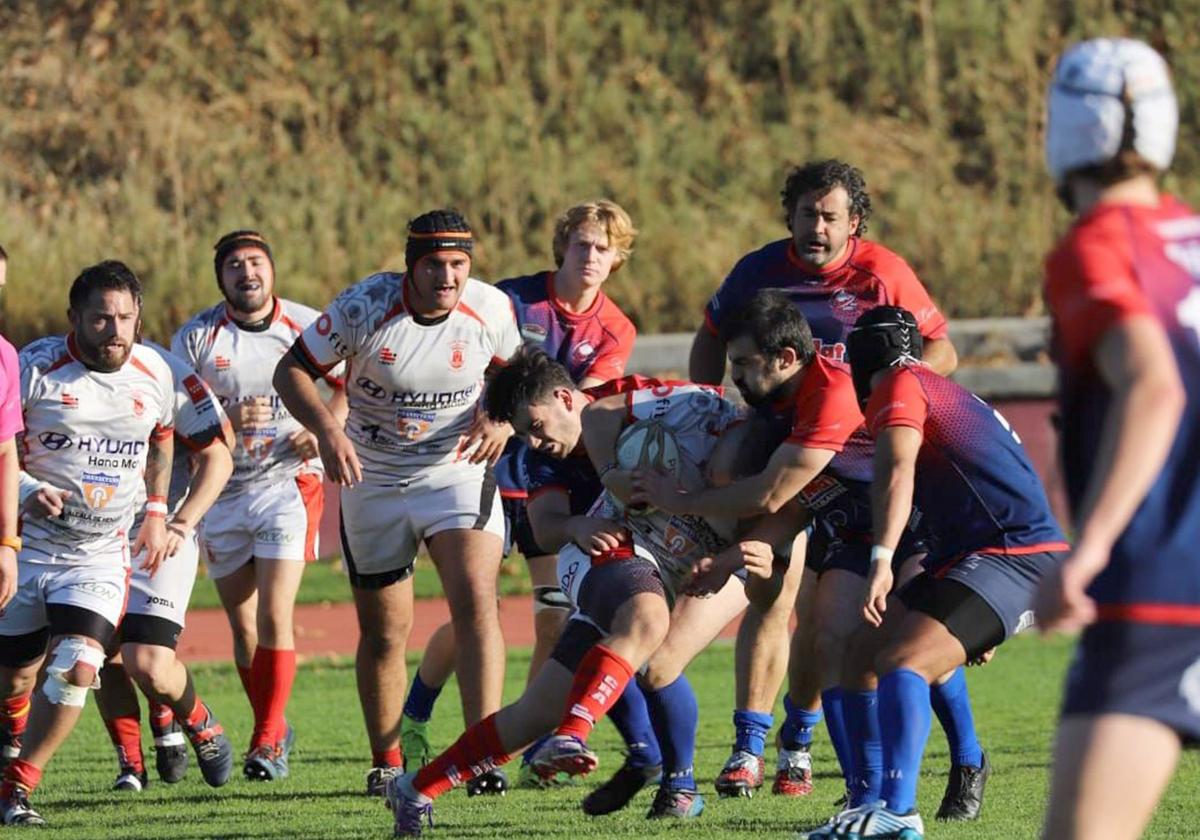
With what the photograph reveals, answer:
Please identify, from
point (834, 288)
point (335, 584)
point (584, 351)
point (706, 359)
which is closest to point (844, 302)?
point (834, 288)

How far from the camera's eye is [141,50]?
786 inches

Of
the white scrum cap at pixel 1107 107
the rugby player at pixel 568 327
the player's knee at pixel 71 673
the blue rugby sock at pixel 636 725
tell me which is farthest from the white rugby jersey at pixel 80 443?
the white scrum cap at pixel 1107 107

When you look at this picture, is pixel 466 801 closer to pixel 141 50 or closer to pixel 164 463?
pixel 164 463

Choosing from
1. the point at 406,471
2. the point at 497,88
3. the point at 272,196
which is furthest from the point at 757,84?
the point at 406,471

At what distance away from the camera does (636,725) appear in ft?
20.7

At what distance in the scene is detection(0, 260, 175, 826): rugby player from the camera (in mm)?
6836

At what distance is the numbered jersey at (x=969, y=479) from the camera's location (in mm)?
5652

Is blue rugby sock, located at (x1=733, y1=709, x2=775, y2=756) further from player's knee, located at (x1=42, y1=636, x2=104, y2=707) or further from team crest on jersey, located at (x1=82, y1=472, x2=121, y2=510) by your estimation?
team crest on jersey, located at (x1=82, y1=472, x2=121, y2=510)

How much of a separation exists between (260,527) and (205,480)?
1.07 meters

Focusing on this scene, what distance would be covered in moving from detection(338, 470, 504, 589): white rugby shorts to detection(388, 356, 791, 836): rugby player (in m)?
0.98

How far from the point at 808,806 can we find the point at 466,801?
3.90 ft

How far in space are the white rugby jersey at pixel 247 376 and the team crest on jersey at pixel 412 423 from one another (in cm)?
118

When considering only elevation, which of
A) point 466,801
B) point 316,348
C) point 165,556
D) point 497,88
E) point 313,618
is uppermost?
point 497,88

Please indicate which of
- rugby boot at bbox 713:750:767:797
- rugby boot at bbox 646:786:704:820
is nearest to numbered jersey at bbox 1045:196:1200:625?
rugby boot at bbox 646:786:704:820
